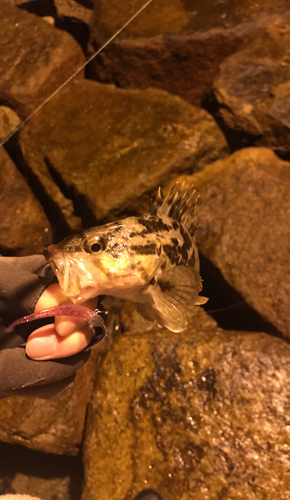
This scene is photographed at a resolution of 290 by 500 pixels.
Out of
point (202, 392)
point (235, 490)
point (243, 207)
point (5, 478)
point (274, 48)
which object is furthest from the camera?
point (5, 478)

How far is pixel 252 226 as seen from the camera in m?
2.30

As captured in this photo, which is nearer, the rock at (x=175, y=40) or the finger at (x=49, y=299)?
the finger at (x=49, y=299)

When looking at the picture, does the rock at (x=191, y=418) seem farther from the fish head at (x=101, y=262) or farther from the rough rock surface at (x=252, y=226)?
the fish head at (x=101, y=262)

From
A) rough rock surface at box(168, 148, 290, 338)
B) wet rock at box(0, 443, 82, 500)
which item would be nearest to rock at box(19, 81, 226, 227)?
rough rock surface at box(168, 148, 290, 338)

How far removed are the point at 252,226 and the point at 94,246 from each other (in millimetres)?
1454

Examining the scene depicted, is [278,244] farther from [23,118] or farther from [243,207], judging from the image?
[23,118]

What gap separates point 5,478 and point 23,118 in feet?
9.81

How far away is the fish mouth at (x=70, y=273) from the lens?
106 cm

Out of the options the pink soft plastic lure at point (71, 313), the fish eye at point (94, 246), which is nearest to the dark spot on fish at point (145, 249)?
the fish eye at point (94, 246)

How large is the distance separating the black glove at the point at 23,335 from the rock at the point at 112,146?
1112mm

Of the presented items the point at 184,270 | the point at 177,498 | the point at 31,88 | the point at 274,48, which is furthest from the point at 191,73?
the point at 177,498

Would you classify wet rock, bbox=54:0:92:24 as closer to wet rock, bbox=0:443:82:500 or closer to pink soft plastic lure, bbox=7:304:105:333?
pink soft plastic lure, bbox=7:304:105:333

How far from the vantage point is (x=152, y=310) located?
1437mm

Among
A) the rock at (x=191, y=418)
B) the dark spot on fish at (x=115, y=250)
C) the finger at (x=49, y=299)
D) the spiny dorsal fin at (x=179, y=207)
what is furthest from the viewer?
the rock at (x=191, y=418)
